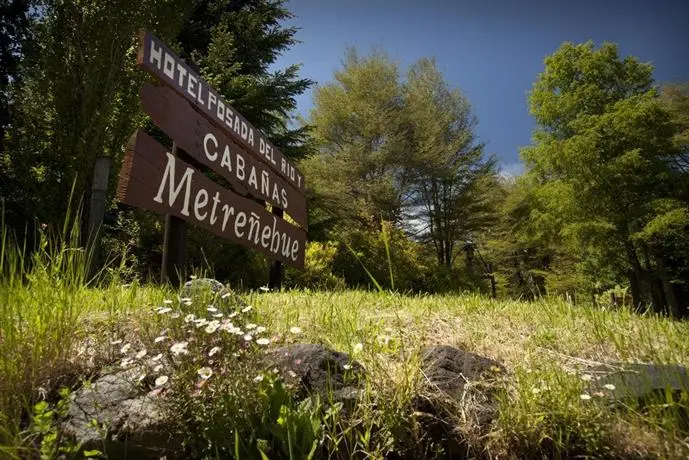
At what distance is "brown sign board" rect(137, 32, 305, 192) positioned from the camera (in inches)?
121

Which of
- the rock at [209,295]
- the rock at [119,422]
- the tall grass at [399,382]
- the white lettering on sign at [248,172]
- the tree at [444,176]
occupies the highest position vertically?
the tree at [444,176]

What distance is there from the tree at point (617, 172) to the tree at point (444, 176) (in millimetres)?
4425

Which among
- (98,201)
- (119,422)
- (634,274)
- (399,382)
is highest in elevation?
(98,201)

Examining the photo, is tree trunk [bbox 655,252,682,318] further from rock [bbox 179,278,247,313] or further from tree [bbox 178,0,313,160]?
rock [bbox 179,278,247,313]

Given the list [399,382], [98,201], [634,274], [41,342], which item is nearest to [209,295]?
[41,342]

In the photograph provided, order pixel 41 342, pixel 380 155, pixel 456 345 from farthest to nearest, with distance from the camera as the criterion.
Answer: pixel 380 155 → pixel 456 345 → pixel 41 342

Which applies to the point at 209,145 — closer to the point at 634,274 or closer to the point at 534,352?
the point at 534,352

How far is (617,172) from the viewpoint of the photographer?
11.9 meters

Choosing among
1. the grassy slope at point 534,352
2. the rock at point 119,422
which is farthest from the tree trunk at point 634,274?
the rock at point 119,422

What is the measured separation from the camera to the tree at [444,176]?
18.0 m

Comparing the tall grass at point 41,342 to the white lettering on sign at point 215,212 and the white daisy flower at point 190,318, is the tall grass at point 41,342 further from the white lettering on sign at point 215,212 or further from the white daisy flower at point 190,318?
the white lettering on sign at point 215,212

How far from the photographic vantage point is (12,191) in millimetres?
6832

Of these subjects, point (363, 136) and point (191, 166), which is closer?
point (191, 166)

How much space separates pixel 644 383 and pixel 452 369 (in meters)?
0.68
